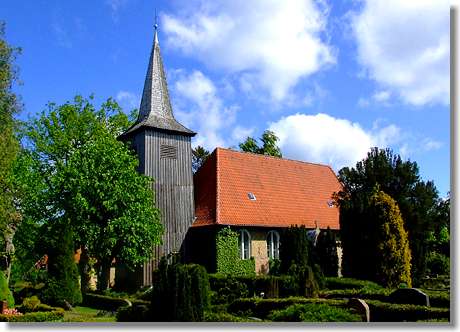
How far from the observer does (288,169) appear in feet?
102

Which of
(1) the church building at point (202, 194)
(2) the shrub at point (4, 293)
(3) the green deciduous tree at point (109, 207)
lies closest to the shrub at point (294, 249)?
(1) the church building at point (202, 194)

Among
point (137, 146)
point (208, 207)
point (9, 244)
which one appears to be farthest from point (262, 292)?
point (9, 244)

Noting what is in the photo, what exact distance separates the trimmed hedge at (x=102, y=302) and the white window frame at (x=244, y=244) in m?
7.42

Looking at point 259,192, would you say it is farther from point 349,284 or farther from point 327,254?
point 349,284

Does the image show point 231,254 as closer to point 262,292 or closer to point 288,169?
point 262,292

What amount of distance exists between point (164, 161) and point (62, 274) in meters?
8.48

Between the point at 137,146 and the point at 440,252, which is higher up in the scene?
the point at 137,146

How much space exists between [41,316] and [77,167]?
11.2 metres

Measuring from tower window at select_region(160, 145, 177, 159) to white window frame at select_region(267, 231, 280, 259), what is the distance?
20.7 ft

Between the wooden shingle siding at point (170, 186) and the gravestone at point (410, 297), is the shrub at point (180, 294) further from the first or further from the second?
the wooden shingle siding at point (170, 186)

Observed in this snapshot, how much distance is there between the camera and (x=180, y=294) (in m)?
11.7

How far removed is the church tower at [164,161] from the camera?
25.6m

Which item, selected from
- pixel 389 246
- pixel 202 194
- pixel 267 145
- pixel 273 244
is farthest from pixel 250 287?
pixel 267 145

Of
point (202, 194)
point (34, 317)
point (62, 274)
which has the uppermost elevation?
point (202, 194)
